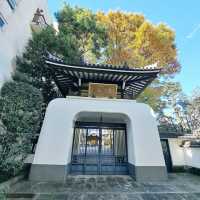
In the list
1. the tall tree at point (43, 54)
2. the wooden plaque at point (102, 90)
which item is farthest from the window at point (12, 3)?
the wooden plaque at point (102, 90)

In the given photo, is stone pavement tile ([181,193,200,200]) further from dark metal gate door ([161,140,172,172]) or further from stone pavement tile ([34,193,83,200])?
dark metal gate door ([161,140,172,172])

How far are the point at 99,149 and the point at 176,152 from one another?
14.0 ft

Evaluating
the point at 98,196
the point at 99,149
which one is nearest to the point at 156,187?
the point at 98,196

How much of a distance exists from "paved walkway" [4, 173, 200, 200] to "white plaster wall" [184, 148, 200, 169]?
231cm

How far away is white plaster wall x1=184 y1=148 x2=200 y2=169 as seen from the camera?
692 centimetres

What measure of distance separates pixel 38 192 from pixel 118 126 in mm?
4281

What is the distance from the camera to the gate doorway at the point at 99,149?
6.62 m

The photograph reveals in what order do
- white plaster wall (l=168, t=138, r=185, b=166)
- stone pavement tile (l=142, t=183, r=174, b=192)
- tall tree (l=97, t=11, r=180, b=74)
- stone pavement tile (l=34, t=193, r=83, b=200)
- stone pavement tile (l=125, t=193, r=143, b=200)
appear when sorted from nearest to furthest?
stone pavement tile (l=34, t=193, r=83, b=200), stone pavement tile (l=125, t=193, r=143, b=200), stone pavement tile (l=142, t=183, r=174, b=192), white plaster wall (l=168, t=138, r=185, b=166), tall tree (l=97, t=11, r=180, b=74)

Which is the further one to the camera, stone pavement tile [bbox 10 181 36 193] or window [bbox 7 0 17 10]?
window [bbox 7 0 17 10]

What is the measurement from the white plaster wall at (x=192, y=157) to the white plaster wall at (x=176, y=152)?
0.20m

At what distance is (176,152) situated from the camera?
783 cm

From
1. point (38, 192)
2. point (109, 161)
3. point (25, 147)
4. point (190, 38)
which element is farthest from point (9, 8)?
point (190, 38)

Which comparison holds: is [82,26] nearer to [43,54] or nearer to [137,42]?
[43,54]

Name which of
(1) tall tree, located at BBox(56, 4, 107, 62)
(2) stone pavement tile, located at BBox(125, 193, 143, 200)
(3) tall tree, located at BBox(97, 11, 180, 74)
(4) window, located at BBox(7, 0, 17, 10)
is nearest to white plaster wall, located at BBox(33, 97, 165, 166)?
(2) stone pavement tile, located at BBox(125, 193, 143, 200)
